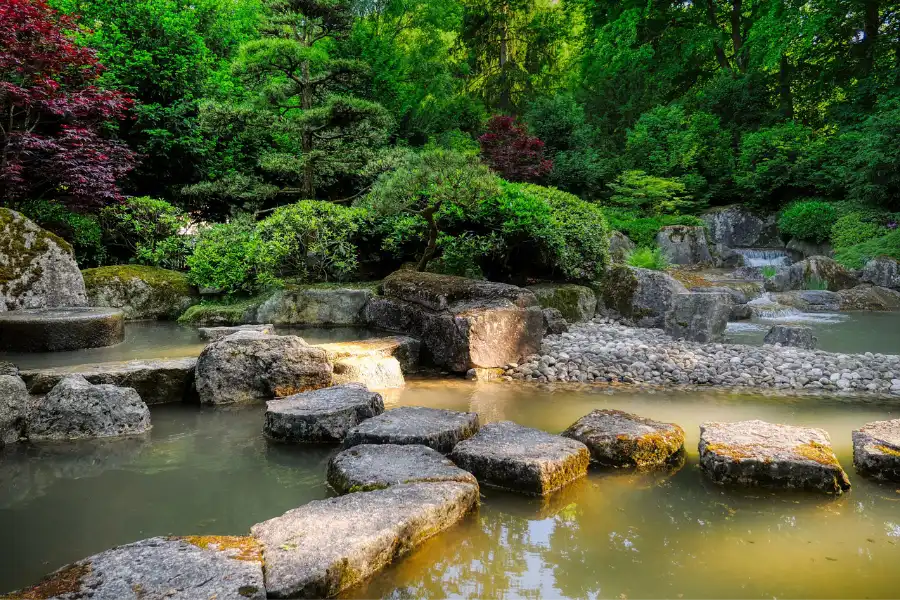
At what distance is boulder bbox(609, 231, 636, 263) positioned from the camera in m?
12.7

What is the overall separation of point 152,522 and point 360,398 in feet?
5.37

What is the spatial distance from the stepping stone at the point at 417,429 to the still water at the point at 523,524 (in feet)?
0.95

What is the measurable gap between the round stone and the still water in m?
2.10

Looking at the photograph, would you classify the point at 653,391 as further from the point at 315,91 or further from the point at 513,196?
the point at 315,91

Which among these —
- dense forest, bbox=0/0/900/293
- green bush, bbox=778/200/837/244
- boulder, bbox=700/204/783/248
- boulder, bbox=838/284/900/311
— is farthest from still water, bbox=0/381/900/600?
boulder, bbox=700/204/783/248

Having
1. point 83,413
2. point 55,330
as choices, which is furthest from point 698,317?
point 55,330

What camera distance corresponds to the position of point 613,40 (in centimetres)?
2092

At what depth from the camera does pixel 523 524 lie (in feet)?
8.38

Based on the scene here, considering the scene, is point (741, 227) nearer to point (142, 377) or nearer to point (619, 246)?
point (619, 246)

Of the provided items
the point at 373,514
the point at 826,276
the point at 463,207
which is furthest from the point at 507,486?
the point at 826,276

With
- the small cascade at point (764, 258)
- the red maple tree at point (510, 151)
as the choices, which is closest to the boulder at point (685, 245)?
the small cascade at point (764, 258)

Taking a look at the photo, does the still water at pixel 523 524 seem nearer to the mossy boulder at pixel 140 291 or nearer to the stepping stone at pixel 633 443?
the stepping stone at pixel 633 443

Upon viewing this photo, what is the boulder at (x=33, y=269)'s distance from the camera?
607cm

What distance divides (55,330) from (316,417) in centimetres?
318
